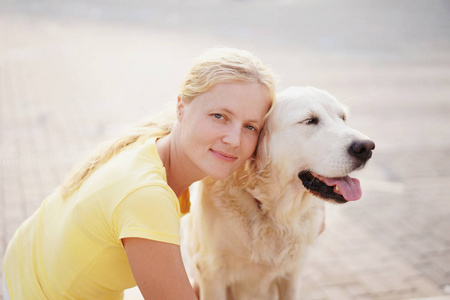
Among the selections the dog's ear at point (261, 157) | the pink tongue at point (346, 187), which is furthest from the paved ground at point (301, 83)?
the dog's ear at point (261, 157)

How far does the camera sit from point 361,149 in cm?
237

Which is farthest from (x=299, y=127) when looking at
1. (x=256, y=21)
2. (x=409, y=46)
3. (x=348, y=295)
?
(x=256, y=21)

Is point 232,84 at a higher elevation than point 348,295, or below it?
higher

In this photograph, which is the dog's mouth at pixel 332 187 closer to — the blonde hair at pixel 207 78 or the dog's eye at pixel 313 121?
the dog's eye at pixel 313 121

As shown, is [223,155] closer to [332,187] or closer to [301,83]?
[332,187]

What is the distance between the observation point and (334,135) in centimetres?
244

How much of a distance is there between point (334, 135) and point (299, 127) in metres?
0.19

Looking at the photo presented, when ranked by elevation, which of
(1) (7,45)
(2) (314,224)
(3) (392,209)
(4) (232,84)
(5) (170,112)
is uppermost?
(4) (232,84)

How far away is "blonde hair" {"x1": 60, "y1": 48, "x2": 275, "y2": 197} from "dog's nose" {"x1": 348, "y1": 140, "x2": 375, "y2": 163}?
0.50 meters

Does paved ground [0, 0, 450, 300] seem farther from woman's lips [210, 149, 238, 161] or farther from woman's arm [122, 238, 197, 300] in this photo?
woman's arm [122, 238, 197, 300]

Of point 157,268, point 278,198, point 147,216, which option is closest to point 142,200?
point 147,216

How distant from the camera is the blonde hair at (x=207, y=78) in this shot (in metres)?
2.16

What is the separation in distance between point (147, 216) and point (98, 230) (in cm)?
31

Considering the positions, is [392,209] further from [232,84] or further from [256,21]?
[256,21]
